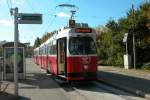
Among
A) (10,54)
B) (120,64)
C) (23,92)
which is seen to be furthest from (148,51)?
(23,92)

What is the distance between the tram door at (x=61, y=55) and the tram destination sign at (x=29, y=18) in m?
5.28

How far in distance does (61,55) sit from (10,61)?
5.29 meters

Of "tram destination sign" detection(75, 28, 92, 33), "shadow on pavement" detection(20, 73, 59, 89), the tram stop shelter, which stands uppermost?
"tram destination sign" detection(75, 28, 92, 33)

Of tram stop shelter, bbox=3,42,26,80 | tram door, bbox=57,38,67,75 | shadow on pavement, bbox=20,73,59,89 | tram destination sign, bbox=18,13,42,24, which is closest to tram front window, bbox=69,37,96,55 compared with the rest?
tram door, bbox=57,38,67,75

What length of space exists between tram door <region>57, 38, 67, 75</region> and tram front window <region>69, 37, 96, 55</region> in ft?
1.98

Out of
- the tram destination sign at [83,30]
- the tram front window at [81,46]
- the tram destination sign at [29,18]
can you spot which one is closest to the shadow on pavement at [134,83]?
the tram front window at [81,46]

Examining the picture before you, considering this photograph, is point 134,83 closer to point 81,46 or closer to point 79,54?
point 79,54

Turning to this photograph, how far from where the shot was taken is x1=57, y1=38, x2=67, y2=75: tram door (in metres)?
23.5

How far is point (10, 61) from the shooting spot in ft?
92.7

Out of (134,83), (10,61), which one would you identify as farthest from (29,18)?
(10,61)

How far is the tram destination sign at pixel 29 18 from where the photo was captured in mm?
18141

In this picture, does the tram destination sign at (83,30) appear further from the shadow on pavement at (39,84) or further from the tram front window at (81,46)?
the shadow on pavement at (39,84)

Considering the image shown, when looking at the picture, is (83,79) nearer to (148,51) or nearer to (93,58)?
(93,58)

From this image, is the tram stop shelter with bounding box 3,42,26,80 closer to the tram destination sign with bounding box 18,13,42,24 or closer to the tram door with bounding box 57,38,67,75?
the tram door with bounding box 57,38,67,75
